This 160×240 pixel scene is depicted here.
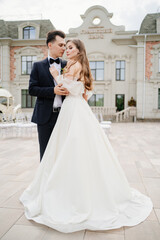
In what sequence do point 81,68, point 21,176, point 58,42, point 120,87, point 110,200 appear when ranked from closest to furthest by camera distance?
point 110,200 → point 81,68 → point 58,42 → point 21,176 → point 120,87

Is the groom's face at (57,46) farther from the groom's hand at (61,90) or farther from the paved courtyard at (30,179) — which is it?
the paved courtyard at (30,179)

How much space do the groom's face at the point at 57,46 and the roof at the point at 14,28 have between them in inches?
789

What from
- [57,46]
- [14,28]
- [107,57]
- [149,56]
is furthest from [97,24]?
[57,46]

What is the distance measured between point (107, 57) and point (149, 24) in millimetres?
5109

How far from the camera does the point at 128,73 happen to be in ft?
66.3

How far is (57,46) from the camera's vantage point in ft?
9.41

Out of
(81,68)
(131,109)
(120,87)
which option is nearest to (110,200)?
(81,68)

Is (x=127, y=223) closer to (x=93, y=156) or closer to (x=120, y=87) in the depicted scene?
(x=93, y=156)

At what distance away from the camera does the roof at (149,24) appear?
19706 millimetres

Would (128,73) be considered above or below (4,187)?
above

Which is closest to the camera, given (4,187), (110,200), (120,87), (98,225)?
(98,225)

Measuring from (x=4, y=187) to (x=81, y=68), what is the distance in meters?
2.41

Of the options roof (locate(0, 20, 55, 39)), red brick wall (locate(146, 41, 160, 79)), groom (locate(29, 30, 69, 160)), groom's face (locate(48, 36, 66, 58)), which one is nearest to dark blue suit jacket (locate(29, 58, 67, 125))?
groom (locate(29, 30, 69, 160))

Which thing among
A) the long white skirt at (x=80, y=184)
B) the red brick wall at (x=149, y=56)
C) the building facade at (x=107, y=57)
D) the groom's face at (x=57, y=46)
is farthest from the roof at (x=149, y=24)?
the long white skirt at (x=80, y=184)
